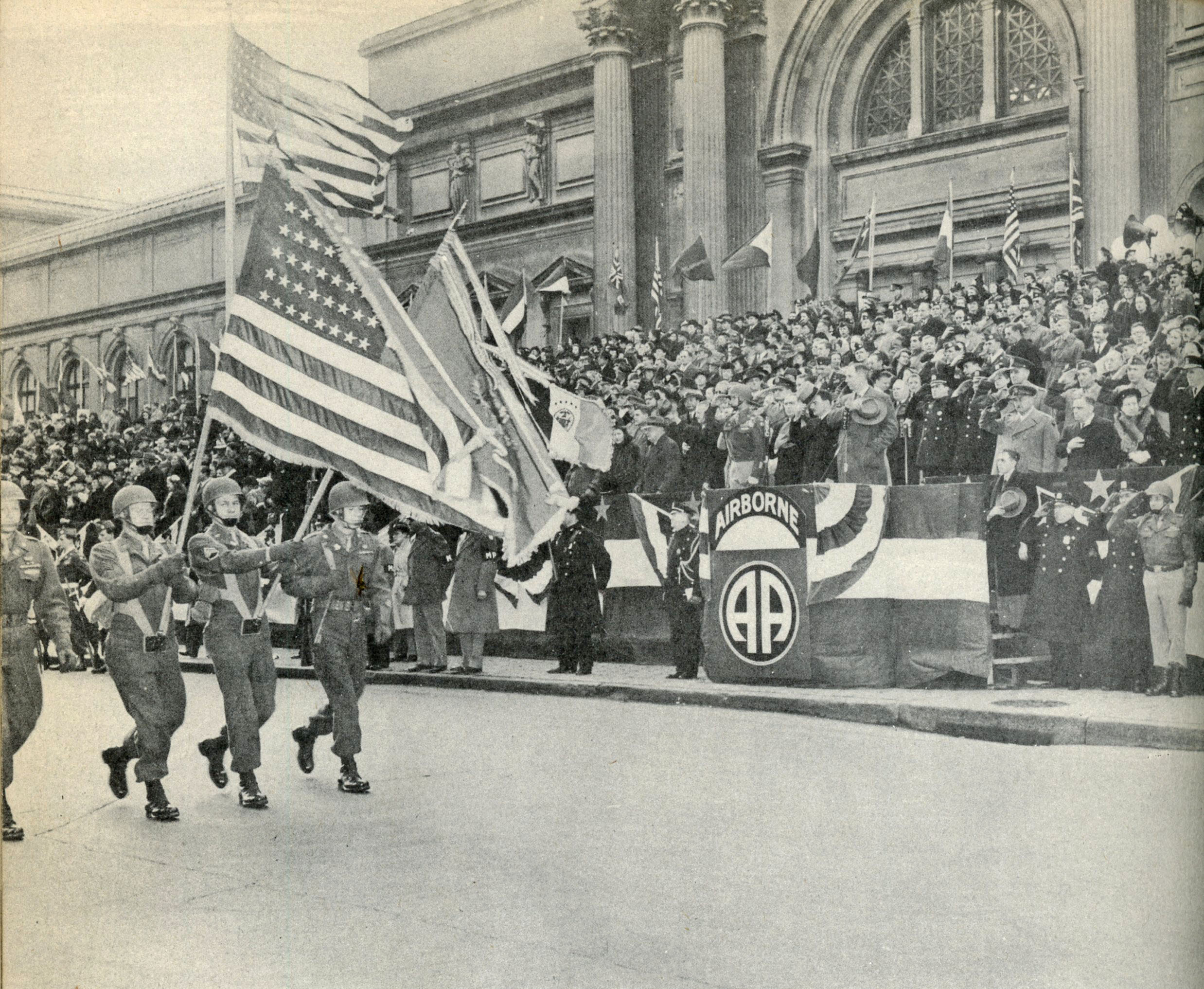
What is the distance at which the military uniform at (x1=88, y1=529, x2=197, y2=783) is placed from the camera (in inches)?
259

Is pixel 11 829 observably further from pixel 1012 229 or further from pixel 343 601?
pixel 1012 229

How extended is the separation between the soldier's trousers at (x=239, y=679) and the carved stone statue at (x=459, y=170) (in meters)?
3.73

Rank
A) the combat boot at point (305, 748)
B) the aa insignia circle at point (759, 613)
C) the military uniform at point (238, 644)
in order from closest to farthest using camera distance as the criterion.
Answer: the military uniform at point (238, 644)
the combat boot at point (305, 748)
the aa insignia circle at point (759, 613)

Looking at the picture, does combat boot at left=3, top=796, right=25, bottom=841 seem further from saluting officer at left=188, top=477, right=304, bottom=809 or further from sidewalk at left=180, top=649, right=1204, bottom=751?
sidewalk at left=180, top=649, right=1204, bottom=751

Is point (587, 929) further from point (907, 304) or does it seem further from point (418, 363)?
point (907, 304)

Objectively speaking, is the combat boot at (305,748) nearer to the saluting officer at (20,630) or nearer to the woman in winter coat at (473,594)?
the saluting officer at (20,630)

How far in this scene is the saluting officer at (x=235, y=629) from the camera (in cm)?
674

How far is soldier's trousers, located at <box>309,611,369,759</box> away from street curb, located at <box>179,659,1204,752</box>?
22.9 inches

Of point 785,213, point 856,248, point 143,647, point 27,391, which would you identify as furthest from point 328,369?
point 856,248

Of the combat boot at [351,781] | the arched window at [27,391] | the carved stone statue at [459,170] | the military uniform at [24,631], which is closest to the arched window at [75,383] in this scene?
the arched window at [27,391]

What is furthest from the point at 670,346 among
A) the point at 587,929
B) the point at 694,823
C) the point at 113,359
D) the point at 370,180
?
the point at 587,929

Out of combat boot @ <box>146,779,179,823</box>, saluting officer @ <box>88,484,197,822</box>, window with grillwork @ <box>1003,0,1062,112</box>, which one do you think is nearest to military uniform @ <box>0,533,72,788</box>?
saluting officer @ <box>88,484,197,822</box>

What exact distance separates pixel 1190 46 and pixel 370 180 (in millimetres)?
4594

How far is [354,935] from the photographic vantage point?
4.95m
